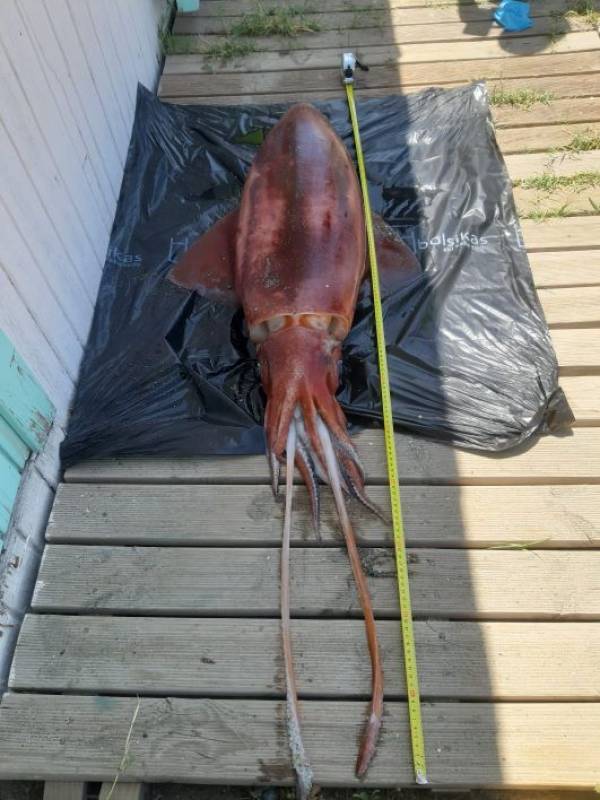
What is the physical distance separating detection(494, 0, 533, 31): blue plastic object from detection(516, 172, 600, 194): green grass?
5.56 ft

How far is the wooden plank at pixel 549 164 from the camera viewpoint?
3650 millimetres

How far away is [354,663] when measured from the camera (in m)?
2.22

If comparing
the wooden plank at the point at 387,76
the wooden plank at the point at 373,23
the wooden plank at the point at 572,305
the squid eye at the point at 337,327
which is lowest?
the wooden plank at the point at 572,305

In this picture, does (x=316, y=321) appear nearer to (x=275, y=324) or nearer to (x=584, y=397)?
(x=275, y=324)

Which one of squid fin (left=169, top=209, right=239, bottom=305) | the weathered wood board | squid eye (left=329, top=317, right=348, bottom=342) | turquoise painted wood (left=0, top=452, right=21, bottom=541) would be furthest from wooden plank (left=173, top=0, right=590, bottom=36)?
turquoise painted wood (left=0, top=452, right=21, bottom=541)

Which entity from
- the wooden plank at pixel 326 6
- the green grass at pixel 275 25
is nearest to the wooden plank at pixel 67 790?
the green grass at pixel 275 25

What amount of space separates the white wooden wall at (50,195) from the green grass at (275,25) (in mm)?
1454

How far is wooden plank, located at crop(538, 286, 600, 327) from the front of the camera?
119 inches

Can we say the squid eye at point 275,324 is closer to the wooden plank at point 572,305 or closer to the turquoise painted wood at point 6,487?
the turquoise painted wood at point 6,487

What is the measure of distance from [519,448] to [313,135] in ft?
6.29

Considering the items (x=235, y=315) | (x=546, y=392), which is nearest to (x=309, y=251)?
(x=235, y=315)

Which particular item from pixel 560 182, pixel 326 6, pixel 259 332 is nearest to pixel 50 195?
pixel 259 332

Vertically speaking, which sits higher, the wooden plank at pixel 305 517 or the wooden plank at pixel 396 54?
the wooden plank at pixel 396 54

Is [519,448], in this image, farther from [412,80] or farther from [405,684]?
[412,80]
